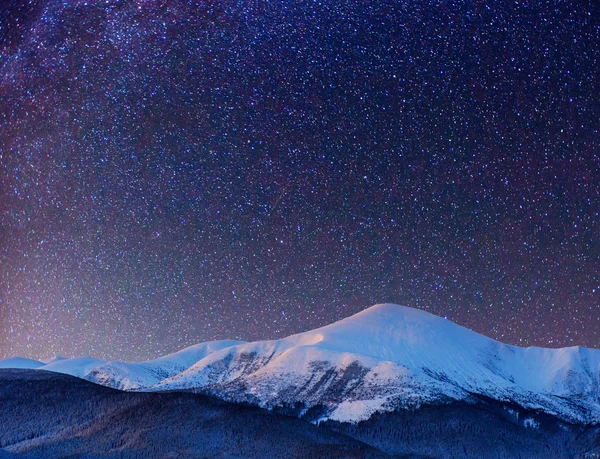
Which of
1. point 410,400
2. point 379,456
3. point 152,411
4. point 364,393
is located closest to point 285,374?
point 364,393

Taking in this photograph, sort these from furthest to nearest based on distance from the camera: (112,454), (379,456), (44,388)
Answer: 1. (44,388)
2. (379,456)
3. (112,454)

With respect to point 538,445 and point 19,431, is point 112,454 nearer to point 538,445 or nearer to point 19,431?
point 19,431

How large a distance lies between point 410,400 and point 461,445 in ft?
93.5

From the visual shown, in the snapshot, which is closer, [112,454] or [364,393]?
[112,454]

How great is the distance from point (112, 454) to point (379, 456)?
4569 centimetres

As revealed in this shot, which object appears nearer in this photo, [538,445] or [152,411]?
[152,411]

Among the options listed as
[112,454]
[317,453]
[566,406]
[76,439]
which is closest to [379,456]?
[317,453]

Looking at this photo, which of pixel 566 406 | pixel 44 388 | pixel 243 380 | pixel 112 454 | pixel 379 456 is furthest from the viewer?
pixel 566 406

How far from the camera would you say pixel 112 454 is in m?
104

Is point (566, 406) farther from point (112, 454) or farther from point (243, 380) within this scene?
point (112, 454)

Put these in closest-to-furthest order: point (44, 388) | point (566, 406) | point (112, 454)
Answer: point (112, 454) < point (44, 388) < point (566, 406)

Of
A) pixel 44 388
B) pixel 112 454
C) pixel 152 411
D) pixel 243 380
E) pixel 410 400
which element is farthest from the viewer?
pixel 243 380

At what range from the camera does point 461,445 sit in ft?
448

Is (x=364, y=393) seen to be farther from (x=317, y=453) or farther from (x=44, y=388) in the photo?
(x=44, y=388)
